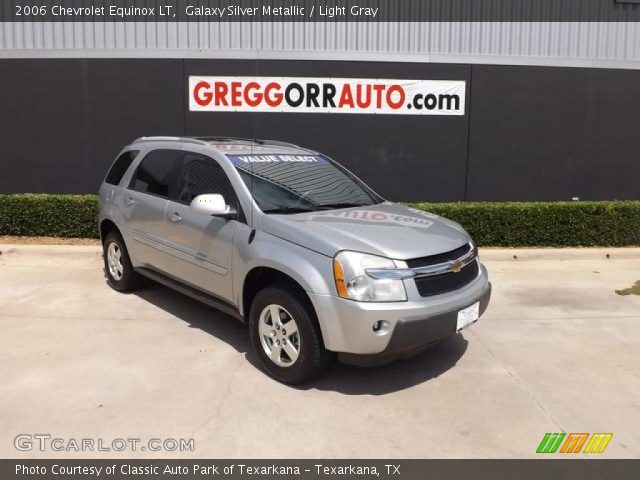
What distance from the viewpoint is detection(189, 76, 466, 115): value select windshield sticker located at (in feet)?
31.7

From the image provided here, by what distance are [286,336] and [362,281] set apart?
771 millimetres

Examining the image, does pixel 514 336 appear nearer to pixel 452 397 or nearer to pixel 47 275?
pixel 452 397

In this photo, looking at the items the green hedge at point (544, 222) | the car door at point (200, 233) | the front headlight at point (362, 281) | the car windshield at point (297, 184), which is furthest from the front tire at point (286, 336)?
the green hedge at point (544, 222)

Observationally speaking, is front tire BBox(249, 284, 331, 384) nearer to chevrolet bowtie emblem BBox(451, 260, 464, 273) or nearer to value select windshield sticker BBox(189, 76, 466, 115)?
chevrolet bowtie emblem BBox(451, 260, 464, 273)

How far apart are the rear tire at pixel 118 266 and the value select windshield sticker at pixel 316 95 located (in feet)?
13.6

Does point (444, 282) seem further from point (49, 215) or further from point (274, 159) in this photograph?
point (49, 215)

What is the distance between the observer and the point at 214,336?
5.13 meters

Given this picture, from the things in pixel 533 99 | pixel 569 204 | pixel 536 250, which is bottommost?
pixel 536 250

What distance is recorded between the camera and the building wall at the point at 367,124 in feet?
31.9

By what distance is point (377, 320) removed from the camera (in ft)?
11.9
